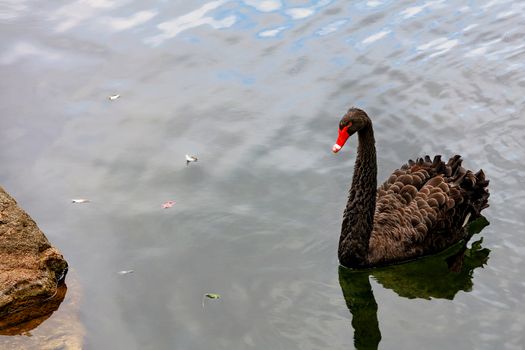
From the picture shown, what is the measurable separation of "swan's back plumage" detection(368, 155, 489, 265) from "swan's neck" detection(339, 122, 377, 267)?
0.15 meters

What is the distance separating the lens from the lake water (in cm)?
552

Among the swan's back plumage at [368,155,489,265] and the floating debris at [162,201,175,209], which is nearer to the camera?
the swan's back plumage at [368,155,489,265]

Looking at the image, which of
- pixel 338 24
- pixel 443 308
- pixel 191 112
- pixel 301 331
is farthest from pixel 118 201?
pixel 338 24

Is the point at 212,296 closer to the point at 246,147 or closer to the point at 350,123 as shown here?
the point at 350,123

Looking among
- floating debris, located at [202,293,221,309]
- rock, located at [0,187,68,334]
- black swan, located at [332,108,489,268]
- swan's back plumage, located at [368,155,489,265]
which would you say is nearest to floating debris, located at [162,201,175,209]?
rock, located at [0,187,68,334]

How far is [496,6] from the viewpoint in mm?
9602

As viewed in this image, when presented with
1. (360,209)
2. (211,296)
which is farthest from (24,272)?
(360,209)

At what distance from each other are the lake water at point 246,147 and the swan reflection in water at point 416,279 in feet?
0.17

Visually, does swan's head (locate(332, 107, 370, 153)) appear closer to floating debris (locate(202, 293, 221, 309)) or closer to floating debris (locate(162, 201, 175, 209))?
floating debris (locate(202, 293, 221, 309))

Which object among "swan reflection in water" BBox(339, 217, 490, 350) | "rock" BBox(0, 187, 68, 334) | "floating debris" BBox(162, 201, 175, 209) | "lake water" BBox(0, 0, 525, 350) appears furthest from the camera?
"floating debris" BBox(162, 201, 175, 209)

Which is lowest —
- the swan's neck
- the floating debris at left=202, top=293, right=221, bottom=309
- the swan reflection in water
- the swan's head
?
the swan reflection in water

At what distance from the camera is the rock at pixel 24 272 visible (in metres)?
5.39

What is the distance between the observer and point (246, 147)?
7414 mm

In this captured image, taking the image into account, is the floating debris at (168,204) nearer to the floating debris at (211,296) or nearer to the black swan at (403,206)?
the floating debris at (211,296)
